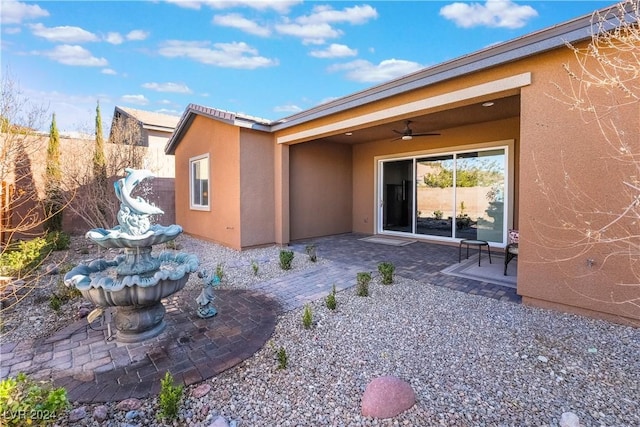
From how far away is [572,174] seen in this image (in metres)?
3.81

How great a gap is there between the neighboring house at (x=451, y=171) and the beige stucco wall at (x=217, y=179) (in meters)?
0.06

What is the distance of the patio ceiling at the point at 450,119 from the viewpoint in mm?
6624

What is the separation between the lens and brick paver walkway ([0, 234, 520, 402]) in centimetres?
271

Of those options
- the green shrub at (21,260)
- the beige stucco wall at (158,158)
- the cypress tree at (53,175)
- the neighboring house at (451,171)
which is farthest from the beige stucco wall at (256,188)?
the cypress tree at (53,175)

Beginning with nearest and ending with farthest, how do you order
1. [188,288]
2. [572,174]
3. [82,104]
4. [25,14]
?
[572,174]
[188,288]
[25,14]
[82,104]

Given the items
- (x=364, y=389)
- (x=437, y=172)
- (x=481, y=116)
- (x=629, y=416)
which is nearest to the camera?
(x=629, y=416)

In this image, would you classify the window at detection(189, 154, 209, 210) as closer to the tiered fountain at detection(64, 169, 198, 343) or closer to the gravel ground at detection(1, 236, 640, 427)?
the tiered fountain at detection(64, 169, 198, 343)

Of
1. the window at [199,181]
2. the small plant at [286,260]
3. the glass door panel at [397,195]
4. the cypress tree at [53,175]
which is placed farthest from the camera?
the glass door panel at [397,195]

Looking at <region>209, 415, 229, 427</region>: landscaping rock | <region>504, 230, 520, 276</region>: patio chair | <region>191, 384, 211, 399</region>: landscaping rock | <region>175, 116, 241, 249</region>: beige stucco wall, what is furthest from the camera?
<region>175, 116, 241, 249</region>: beige stucco wall

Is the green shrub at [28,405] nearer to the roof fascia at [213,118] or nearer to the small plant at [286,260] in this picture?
the small plant at [286,260]

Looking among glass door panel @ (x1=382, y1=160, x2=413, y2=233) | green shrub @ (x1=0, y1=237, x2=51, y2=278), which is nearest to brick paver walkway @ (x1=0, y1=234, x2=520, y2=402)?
green shrub @ (x1=0, y1=237, x2=51, y2=278)

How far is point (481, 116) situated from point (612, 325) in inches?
219

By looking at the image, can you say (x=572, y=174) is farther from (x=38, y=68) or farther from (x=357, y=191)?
(x=38, y=68)

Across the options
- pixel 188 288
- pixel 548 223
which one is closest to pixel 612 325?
pixel 548 223
